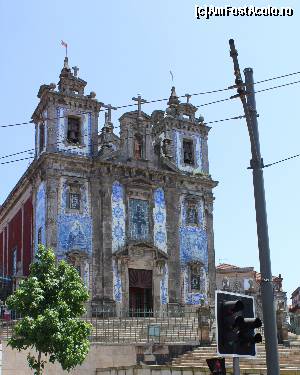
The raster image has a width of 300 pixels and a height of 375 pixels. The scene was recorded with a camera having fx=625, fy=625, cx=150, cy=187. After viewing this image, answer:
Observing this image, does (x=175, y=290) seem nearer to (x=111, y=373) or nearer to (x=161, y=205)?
(x=161, y=205)

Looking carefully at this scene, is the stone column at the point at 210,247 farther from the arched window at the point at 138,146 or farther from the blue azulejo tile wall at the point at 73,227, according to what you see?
the blue azulejo tile wall at the point at 73,227

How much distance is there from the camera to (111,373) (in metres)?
23.1

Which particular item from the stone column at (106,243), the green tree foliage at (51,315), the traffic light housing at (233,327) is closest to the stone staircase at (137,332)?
the green tree foliage at (51,315)

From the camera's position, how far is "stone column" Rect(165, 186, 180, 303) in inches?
1526

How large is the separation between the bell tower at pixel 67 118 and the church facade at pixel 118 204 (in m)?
0.06

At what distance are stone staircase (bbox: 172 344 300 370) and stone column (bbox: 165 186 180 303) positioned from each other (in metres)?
13.6

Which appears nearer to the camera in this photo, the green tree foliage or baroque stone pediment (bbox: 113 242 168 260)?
the green tree foliage

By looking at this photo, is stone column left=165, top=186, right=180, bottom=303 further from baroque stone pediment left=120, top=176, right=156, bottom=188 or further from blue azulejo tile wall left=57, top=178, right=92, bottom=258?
blue azulejo tile wall left=57, top=178, right=92, bottom=258

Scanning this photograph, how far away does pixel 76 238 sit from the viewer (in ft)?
119

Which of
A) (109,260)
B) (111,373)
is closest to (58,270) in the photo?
(111,373)

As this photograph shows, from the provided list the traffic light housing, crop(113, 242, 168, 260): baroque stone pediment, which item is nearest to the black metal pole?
the traffic light housing

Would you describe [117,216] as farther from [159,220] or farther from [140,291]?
[140,291]

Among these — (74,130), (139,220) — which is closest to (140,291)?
(139,220)

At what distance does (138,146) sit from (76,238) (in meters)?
7.90
